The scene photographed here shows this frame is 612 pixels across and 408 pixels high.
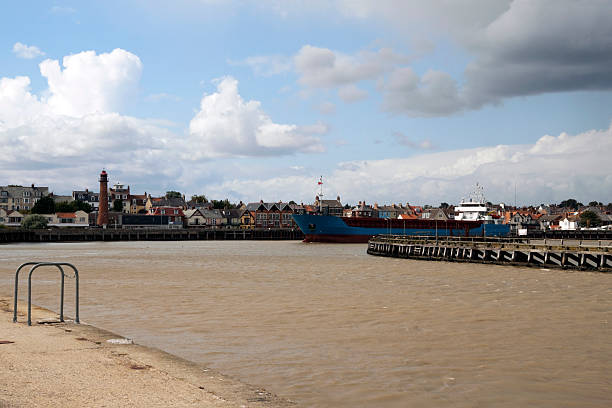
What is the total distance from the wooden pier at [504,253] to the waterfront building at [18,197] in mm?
129212

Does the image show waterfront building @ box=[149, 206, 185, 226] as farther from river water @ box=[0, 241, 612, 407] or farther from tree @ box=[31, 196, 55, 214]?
river water @ box=[0, 241, 612, 407]

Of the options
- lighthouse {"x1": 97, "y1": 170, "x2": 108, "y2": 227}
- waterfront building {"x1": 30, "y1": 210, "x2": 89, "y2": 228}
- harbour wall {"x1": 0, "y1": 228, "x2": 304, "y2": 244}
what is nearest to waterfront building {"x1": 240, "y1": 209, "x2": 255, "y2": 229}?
lighthouse {"x1": 97, "y1": 170, "x2": 108, "y2": 227}

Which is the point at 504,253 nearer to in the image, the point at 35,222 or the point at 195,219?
the point at 35,222

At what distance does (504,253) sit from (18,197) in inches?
5715

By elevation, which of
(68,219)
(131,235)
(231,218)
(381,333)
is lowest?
(381,333)

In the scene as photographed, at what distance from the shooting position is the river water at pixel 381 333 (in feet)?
30.5

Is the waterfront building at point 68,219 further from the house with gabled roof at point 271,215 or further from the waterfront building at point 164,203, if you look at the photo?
the house with gabled roof at point 271,215

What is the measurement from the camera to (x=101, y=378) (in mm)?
8211

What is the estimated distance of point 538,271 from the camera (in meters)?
34.5

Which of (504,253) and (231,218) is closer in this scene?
(504,253)

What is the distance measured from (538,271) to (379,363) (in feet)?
87.4

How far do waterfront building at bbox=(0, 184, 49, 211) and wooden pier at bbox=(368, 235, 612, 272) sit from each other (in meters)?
129

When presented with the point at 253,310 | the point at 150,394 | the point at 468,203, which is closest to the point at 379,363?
the point at 150,394

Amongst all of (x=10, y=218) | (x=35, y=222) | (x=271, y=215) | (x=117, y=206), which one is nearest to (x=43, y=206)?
(x=10, y=218)
